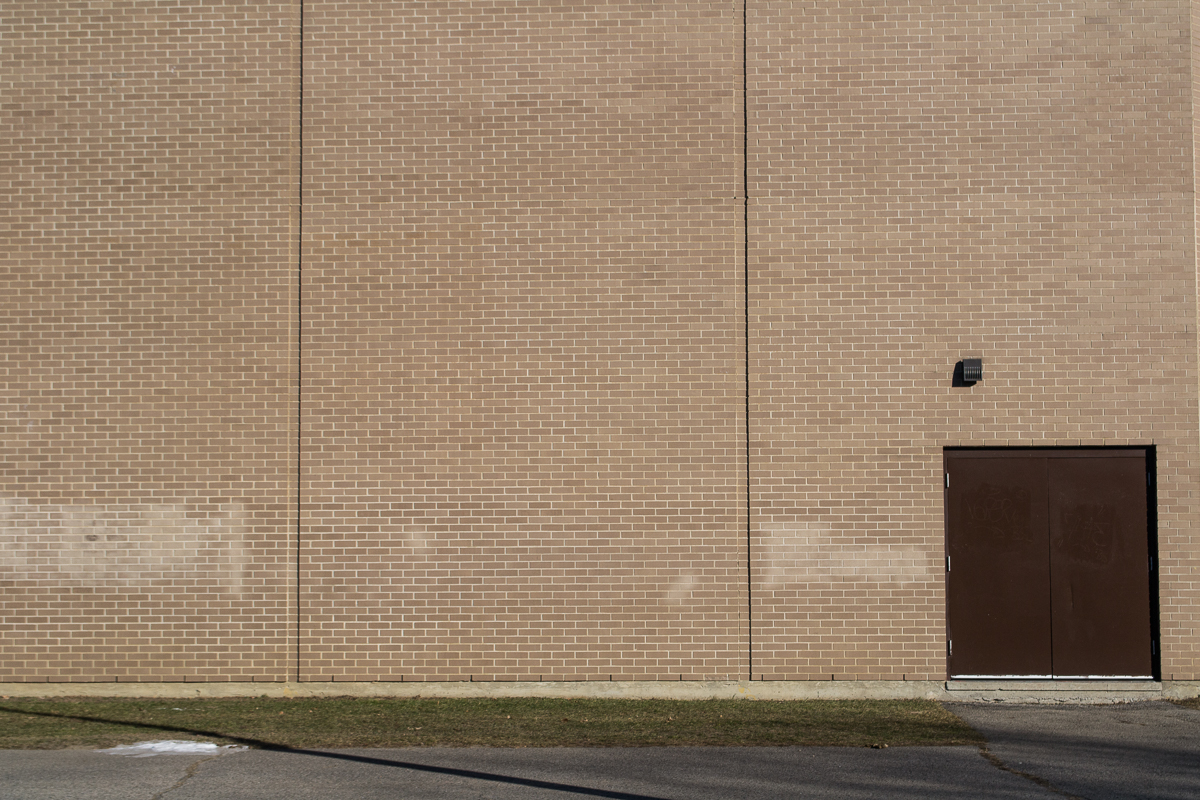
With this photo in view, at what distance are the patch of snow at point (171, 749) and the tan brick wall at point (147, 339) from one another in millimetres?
2102

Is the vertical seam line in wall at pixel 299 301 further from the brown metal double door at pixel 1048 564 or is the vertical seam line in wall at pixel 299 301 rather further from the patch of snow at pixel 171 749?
the brown metal double door at pixel 1048 564

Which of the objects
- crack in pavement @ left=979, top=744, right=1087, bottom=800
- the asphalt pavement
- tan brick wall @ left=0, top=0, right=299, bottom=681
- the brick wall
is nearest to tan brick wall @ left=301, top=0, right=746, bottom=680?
the brick wall

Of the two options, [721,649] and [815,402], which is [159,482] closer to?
[721,649]

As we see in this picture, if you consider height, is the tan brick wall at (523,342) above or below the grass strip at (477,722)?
above

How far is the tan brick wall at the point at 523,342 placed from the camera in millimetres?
9961

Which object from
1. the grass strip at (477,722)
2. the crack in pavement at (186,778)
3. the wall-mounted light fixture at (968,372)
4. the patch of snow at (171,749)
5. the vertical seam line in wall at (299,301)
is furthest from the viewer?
the vertical seam line in wall at (299,301)

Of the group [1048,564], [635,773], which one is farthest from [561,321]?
[1048,564]

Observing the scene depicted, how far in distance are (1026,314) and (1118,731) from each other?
172 inches

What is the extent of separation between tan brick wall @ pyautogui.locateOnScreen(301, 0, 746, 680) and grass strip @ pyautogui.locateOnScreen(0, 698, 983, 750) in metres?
0.55

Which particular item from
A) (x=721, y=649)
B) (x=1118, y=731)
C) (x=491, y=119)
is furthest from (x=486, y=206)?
(x=1118, y=731)

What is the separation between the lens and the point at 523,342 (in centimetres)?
1018

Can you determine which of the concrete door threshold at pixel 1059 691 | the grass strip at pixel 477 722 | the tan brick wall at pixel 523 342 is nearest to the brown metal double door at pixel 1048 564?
the concrete door threshold at pixel 1059 691

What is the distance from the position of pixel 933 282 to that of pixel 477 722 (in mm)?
6761

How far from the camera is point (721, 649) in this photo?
9875 millimetres
